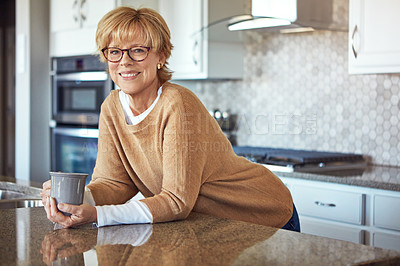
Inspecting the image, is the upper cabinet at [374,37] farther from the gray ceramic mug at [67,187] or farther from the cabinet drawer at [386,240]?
the gray ceramic mug at [67,187]

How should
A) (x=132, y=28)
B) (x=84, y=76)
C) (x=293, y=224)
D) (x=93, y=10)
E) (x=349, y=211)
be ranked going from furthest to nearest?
(x=84, y=76), (x=93, y=10), (x=349, y=211), (x=293, y=224), (x=132, y=28)

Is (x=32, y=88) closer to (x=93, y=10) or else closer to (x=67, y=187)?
(x=93, y=10)

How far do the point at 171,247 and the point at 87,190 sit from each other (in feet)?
1.44

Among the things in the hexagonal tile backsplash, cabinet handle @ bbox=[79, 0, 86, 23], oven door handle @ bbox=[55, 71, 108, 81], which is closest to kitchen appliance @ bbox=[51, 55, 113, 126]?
oven door handle @ bbox=[55, 71, 108, 81]

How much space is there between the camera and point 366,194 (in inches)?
95.4

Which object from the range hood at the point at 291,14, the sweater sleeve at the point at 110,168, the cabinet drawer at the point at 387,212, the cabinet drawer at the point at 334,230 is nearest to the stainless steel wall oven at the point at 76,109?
the range hood at the point at 291,14

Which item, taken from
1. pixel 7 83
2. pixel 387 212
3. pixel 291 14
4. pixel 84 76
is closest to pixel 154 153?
pixel 387 212

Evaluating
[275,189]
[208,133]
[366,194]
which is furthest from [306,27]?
[208,133]

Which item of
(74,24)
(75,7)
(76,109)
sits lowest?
(76,109)

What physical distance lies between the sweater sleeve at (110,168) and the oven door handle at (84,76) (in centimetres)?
210

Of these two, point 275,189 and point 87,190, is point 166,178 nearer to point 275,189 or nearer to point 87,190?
point 87,190

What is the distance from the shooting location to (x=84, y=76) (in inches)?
151

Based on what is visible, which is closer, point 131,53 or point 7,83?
point 131,53

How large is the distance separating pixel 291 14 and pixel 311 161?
82cm
